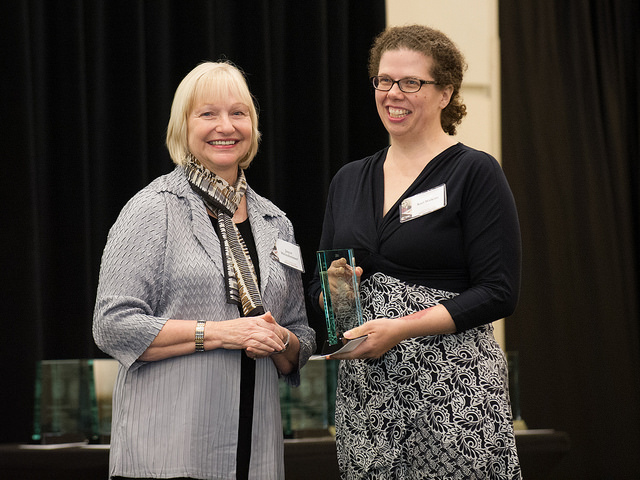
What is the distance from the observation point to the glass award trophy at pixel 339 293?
1.84m

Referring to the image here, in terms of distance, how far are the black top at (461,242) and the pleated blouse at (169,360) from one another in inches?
17.0

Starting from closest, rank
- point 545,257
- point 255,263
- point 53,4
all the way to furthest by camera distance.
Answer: point 255,263 → point 53,4 → point 545,257

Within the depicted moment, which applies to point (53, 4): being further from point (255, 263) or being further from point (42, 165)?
point (255, 263)

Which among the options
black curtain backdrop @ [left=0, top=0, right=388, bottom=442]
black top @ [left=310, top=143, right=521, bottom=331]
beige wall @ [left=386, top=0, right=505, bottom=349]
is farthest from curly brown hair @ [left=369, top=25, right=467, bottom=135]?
beige wall @ [left=386, top=0, right=505, bottom=349]

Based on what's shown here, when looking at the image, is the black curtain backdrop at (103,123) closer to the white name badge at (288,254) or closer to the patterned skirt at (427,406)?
the white name badge at (288,254)

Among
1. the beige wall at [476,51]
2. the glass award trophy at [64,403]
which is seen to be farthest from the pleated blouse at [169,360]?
the beige wall at [476,51]

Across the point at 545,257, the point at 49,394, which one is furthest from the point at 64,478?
the point at 545,257

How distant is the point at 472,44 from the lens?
4.24 m

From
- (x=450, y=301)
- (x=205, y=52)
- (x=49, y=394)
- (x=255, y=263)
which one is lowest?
(x=49, y=394)

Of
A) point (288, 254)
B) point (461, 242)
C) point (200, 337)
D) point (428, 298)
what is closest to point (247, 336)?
point (200, 337)

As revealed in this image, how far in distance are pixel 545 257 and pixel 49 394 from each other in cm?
270

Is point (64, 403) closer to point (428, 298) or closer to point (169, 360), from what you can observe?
point (169, 360)

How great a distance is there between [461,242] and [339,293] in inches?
13.6

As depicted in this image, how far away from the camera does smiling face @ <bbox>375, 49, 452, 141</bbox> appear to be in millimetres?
Result: 1993
